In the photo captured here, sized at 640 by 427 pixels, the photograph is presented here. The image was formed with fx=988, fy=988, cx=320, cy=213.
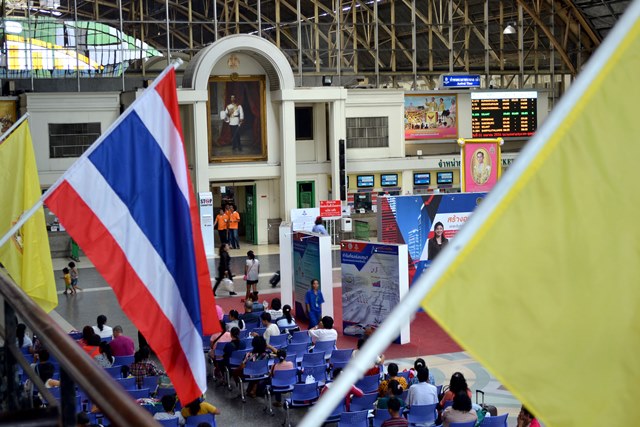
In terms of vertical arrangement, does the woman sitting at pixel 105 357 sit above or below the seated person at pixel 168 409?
above

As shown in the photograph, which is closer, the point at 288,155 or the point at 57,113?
the point at 57,113

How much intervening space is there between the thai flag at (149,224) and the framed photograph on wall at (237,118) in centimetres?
2498

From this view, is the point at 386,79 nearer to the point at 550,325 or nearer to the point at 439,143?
the point at 439,143

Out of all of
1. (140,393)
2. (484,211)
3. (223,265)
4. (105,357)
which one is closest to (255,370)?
(105,357)

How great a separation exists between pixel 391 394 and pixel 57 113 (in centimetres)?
2281

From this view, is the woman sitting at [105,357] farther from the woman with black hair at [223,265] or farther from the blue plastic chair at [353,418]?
the woman with black hair at [223,265]

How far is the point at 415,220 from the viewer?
72.3ft

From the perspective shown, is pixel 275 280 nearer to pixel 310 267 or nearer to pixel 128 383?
pixel 310 267

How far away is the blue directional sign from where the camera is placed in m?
36.8

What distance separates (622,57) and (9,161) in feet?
29.1

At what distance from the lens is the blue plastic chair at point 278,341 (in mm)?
15906

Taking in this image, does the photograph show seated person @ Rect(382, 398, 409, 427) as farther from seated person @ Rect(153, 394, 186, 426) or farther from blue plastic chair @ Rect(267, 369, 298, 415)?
blue plastic chair @ Rect(267, 369, 298, 415)

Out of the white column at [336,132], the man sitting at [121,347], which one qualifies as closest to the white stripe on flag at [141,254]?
the man sitting at [121,347]

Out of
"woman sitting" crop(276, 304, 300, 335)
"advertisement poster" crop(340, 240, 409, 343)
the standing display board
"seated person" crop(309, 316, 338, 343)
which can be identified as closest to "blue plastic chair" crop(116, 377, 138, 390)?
"seated person" crop(309, 316, 338, 343)
